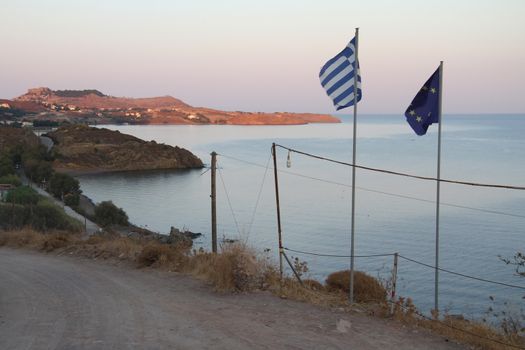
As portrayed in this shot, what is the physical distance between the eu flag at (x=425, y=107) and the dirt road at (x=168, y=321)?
355cm

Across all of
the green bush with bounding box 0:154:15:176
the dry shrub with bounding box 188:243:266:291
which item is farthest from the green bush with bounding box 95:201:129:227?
the dry shrub with bounding box 188:243:266:291

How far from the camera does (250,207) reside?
4781cm

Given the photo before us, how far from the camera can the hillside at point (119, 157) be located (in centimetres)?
9769

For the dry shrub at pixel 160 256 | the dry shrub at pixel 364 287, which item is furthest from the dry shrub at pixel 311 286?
the dry shrub at pixel 160 256

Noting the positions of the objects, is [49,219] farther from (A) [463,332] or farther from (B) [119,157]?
(B) [119,157]

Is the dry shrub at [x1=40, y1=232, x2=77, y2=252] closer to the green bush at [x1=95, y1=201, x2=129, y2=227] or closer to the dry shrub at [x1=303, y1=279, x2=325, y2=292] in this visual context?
the dry shrub at [x1=303, y1=279, x2=325, y2=292]

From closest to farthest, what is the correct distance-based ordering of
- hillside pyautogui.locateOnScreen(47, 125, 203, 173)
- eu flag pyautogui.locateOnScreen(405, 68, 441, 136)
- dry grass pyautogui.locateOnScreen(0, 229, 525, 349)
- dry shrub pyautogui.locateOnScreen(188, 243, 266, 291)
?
dry grass pyautogui.locateOnScreen(0, 229, 525, 349), eu flag pyautogui.locateOnScreen(405, 68, 441, 136), dry shrub pyautogui.locateOnScreen(188, 243, 266, 291), hillside pyautogui.locateOnScreen(47, 125, 203, 173)

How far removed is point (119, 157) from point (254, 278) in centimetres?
9763

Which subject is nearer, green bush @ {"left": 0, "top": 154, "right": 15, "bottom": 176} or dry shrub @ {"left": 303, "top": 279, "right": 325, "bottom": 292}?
dry shrub @ {"left": 303, "top": 279, "right": 325, "bottom": 292}

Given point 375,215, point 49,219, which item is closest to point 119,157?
point 375,215

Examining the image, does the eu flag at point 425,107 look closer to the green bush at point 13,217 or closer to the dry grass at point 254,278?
the dry grass at point 254,278

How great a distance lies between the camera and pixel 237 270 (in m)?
10.1

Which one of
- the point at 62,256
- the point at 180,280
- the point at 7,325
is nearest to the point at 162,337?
the point at 7,325

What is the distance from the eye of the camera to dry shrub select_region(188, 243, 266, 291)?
10.1 metres
